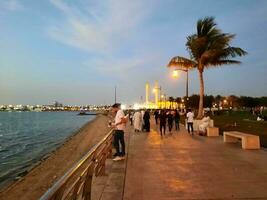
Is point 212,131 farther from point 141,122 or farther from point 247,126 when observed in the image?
point 247,126

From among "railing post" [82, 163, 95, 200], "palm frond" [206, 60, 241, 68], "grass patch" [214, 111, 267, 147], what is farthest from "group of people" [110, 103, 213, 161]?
"railing post" [82, 163, 95, 200]

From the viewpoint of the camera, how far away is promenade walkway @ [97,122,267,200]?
7012mm

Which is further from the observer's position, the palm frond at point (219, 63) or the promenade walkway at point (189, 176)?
the palm frond at point (219, 63)

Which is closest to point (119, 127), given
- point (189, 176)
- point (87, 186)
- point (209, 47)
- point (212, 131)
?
point (189, 176)

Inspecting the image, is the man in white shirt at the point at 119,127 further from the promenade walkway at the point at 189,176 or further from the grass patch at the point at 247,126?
the grass patch at the point at 247,126

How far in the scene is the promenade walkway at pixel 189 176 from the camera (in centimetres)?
701

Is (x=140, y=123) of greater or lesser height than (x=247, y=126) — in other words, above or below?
above

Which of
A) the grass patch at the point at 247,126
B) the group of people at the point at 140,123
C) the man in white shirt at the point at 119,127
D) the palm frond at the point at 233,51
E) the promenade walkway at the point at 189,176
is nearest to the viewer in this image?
the promenade walkway at the point at 189,176

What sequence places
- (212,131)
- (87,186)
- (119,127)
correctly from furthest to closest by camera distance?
1. (212,131)
2. (119,127)
3. (87,186)

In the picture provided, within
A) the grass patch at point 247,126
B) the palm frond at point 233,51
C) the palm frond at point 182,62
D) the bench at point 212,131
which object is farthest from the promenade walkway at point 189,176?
the palm frond at point 182,62

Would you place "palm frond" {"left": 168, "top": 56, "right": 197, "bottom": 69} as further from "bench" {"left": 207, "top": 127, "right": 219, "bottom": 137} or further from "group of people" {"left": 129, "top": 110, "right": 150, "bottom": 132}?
"bench" {"left": 207, "top": 127, "right": 219, "bottom": 137}

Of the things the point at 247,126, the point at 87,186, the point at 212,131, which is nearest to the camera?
the point at 87,186

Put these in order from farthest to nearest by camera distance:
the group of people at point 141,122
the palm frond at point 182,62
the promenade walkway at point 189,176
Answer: the group of people at point 141,122, the palm frond at point 182,62, the promenade walkway at point 189,176

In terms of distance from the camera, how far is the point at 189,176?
28.8 feet
